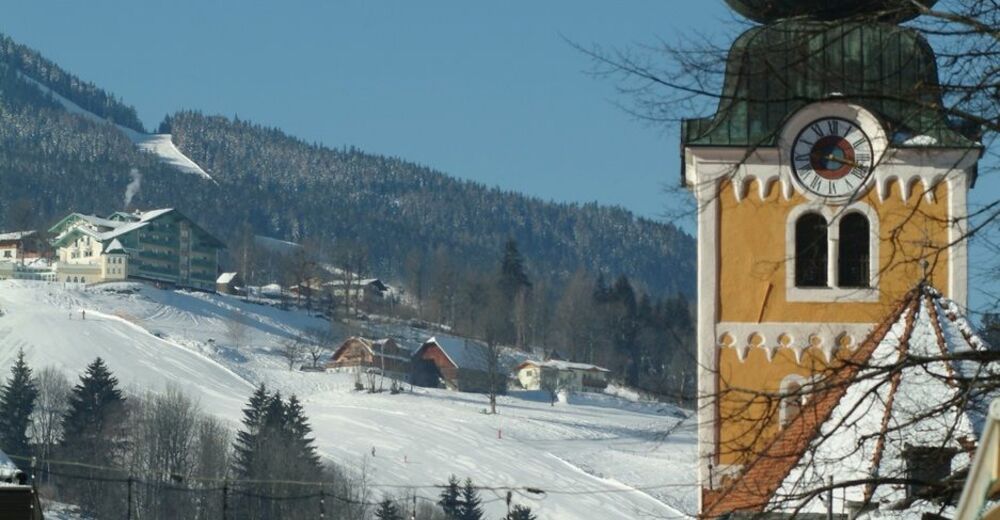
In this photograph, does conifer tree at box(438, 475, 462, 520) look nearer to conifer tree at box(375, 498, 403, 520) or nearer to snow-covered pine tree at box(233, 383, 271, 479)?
conifer tree at box(375, 498, 403, 520)

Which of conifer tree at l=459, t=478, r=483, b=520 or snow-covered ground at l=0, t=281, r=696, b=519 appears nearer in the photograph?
conifer tree at l=459, t=478, r=483, b=520

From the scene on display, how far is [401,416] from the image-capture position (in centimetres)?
13400

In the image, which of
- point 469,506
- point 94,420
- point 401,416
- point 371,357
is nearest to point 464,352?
point 371,357

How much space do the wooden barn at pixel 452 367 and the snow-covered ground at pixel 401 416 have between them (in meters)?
8.54

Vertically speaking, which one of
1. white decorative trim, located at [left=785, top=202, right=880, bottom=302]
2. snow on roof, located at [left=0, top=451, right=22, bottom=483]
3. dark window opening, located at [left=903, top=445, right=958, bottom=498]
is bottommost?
snow on roof, located at [left=0, top=451, right=22, bottom=483]

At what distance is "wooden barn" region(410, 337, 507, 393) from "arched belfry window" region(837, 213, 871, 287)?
14858 cm

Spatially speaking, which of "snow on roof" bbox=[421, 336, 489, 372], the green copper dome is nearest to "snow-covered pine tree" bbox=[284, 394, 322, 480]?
"snow on roof" bbox=[421, 336, 489, 372]

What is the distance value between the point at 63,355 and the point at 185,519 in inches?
2047

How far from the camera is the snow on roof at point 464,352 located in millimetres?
187625

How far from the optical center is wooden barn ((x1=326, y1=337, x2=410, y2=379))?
180500 millimetres

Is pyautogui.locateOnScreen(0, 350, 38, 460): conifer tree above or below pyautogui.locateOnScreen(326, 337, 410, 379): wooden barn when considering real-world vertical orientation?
below

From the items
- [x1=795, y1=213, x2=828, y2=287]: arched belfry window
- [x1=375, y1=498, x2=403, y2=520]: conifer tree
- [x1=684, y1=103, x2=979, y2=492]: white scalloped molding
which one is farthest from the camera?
[x1=375, y1=498, x2=403, y2=520]: conifer tree

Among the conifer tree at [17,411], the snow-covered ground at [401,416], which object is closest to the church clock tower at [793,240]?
the snow-covered ground at [401,416]

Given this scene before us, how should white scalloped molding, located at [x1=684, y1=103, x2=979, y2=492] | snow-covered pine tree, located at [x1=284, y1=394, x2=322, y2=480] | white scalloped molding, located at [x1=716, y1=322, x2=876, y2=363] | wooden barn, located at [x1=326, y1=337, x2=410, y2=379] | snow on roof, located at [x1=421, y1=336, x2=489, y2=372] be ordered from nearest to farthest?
white scalloped molding, located at [x1=684, y1=103, x2=979, y2=492], white scalloped molding, located at [x1=716, y1=322, x2=876, y2=363], snow-covered pine tree, located at [x1=284, y1=394, x2=322, y2=480], wooden barn, located at [x1=326, y1=337, x2=410, y2=379], snow on roof, located at [x1=421, y1=336, x2=489, y2=372]
